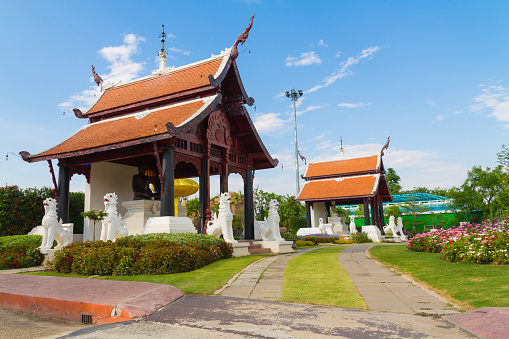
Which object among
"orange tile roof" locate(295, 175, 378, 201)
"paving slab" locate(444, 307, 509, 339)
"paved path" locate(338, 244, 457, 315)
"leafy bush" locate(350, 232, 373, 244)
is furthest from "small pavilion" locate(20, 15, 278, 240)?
"orange tile roof" locate(295, 175, 378, 201)

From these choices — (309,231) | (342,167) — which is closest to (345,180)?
(342,167)

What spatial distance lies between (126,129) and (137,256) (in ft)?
19.7

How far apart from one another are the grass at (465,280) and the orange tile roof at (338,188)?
19905 millimetres

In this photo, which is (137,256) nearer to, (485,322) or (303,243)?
(485,322)

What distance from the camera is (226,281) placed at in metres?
7.58

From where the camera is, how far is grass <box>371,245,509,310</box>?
529cm

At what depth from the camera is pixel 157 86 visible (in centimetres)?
1603

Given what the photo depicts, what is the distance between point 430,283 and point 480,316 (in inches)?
101

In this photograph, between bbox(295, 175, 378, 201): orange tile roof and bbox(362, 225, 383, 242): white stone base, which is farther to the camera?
bbox(295, 175, 378, 201): orange tile roof

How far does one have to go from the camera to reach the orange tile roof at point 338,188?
2920cm

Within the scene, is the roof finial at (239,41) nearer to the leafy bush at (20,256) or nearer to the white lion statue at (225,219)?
the white lion statue at (225,219)

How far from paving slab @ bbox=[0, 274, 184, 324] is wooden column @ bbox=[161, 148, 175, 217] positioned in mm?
4716

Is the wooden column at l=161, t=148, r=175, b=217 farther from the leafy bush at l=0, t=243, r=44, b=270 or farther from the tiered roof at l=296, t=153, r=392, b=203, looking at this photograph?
the tiered roof at l=296, t=153, r=392, b=203

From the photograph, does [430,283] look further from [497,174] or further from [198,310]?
[497,174]
